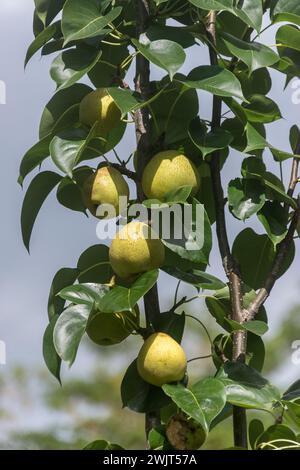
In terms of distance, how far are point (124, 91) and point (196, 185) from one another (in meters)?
0.17

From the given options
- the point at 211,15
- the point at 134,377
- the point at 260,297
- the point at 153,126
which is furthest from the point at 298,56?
the point at 134,377

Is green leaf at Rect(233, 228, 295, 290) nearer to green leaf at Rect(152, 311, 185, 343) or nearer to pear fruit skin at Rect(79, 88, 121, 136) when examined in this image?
green leaf at Rect(152, 311, 185, 343)

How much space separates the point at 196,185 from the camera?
1.26 metres

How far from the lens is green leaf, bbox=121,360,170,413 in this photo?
124 cm

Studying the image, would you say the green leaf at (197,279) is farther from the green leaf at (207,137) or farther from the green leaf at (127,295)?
the green leaf at (207,137)

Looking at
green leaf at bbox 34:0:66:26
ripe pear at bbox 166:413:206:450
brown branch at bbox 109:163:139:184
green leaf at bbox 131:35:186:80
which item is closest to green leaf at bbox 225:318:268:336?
ripe pear at bbox 166:413:206:450

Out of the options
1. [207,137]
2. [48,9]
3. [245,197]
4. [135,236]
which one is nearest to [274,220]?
[245,197]

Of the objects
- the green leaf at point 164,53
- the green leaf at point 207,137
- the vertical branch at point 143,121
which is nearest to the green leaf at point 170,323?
the vertical branch at point 143,121

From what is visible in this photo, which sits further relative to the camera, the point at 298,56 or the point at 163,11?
the point at 298,56

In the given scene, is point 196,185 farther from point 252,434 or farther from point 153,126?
point 252,434

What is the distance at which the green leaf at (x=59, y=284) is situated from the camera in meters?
1.36

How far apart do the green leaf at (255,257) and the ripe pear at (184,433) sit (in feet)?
1.06

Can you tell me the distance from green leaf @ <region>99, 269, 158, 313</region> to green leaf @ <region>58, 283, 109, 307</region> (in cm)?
3
